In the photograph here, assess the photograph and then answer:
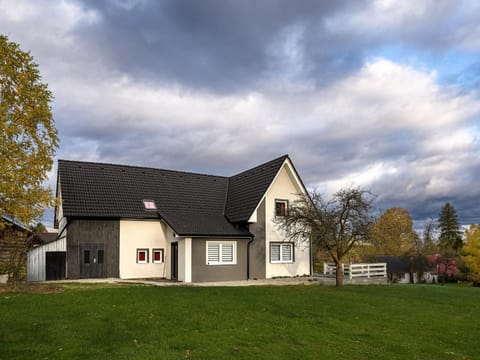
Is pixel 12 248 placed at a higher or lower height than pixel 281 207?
lower

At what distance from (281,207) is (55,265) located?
45.3 feet

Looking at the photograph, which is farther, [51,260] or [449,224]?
[449,224]

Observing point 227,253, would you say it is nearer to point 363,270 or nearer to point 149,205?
point 149,205

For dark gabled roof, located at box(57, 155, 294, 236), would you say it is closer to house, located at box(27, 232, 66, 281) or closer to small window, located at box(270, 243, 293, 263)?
house, located at box(27, 232, 66, 281)

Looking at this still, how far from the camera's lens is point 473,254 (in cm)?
5178

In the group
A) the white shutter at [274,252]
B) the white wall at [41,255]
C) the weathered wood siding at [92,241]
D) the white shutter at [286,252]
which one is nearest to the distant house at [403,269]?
the white shutter at [286,252]

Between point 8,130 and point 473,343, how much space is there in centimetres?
1763

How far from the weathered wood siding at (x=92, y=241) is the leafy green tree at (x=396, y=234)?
1417 cm

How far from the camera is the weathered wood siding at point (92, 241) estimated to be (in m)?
23.7

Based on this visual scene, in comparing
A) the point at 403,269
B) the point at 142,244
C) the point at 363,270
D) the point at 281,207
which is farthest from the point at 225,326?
the point at 403,269

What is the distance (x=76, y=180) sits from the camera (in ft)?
85.7

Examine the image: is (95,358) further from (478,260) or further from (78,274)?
(478,260)

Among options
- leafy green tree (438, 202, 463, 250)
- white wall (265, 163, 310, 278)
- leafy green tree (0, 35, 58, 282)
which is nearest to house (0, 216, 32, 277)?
leafy green tree (0, 35, 58, 282)

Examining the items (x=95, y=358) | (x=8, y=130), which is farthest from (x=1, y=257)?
(x=95, y=358)
